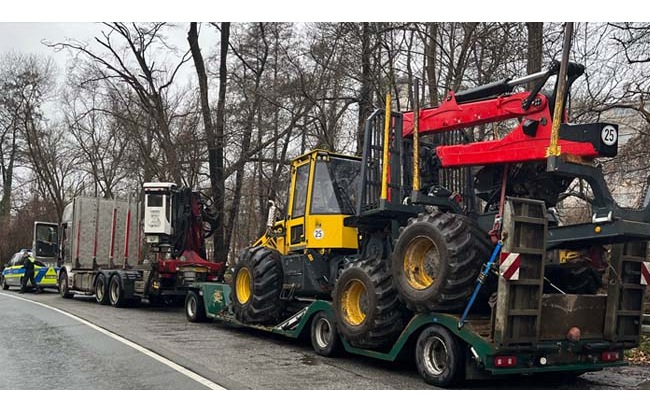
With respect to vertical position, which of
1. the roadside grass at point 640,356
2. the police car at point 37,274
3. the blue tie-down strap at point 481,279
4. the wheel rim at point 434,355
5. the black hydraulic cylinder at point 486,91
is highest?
the black hydraulic cylinder at point 486,91

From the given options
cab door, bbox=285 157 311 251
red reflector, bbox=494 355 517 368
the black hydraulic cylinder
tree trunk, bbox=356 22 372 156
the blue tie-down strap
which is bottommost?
red reflector, bbox=494 355 517 368

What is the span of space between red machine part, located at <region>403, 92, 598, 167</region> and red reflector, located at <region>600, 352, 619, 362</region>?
2380 mm

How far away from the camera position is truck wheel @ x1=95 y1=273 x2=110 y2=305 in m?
19.1

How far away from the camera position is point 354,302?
29.1 ft

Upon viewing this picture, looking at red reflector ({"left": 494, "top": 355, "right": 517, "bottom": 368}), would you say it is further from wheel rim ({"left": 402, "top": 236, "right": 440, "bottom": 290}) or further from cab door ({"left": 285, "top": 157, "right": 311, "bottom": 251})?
cab door ({"left": 285, "top": 157, "right": 311, "bottom": 251})

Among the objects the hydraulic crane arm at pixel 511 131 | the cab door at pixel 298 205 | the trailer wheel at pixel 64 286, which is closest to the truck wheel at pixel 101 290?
the trailer wheel at pixel 64 286

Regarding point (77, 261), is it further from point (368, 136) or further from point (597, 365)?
point (597, 365)

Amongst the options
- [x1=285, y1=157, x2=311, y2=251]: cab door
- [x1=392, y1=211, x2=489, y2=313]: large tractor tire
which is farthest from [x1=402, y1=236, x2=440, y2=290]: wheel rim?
[x1=285, y1=157, x2=311, y2=251]: cab door

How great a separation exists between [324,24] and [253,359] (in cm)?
1069

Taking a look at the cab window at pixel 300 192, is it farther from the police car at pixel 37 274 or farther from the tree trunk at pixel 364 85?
the police car at pixel 37 274

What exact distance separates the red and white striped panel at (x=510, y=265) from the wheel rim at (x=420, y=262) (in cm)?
96

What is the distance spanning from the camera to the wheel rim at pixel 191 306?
564 inches

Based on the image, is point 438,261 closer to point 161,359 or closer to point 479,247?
point 479,247

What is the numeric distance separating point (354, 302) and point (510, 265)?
2780mm
